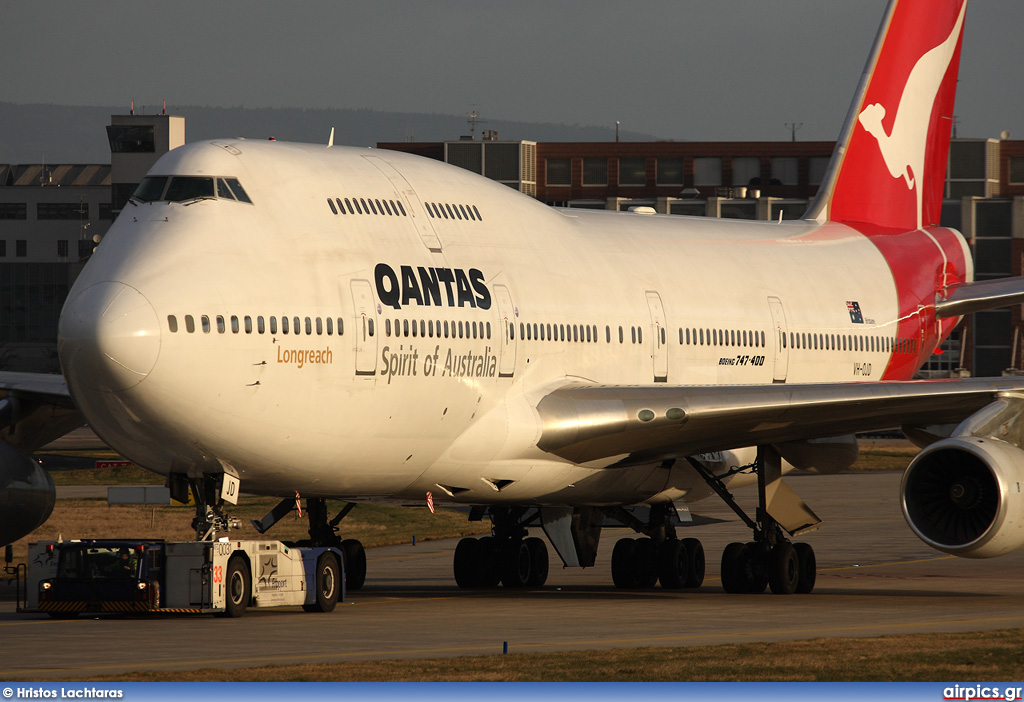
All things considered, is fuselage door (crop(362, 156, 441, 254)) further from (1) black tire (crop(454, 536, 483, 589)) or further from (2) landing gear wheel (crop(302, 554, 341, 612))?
(1) black tire (crop(454, 536, 483, 589))

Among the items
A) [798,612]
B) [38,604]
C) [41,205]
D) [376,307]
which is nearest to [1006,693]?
[798,612]

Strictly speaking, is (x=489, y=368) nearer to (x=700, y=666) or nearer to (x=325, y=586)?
(x=325, y=586)

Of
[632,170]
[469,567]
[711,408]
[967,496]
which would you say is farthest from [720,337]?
[632,170]

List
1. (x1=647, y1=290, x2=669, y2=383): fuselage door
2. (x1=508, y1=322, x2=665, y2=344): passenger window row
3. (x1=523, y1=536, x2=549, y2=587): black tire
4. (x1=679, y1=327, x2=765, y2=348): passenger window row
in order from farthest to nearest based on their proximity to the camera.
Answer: (x1=523, y1=536, x2=549, y2=587): black tire, (x1=679, y1=327, x2=765, y2=348): passenger window row, (x1=647, y1=290, x2=669, y2=383): fuselage door, (x1=508, y1=322, x2=665, y2=344): passenger window row

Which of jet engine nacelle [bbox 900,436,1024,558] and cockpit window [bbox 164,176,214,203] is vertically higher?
cockpit window [bbox 164,176,214,203]

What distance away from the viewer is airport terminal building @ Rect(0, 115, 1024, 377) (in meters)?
90.0

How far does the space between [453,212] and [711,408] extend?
14.7ft

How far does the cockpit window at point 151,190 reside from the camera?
18969 mm

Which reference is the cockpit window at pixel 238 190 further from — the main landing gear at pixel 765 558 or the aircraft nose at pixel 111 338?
the main landing gear at pixel 765 558

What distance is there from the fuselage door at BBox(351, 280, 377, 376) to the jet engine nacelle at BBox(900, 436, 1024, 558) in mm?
7297

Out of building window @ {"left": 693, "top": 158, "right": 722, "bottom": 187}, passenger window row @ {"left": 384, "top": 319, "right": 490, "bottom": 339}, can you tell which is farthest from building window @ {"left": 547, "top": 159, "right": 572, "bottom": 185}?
passenger window row @ {"left": 384, "top": 319, "right": 490, "bottom": 339}

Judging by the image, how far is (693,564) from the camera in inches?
1024

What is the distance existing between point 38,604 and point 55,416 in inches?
280

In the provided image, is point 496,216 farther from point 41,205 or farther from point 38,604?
point 41,205
